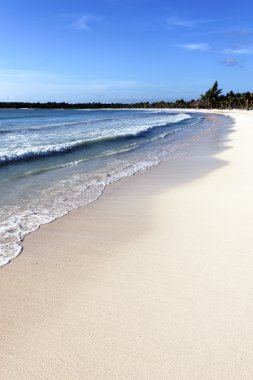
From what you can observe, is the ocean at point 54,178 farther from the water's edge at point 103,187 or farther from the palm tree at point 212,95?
the palm tree at point 212,95

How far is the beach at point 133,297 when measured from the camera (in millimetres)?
2836

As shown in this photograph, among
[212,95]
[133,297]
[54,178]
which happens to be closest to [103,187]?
[54,178]

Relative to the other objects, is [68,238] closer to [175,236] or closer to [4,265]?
[4,265]

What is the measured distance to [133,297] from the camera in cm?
378

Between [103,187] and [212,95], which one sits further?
[212,95]

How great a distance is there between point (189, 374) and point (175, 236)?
2.90 m

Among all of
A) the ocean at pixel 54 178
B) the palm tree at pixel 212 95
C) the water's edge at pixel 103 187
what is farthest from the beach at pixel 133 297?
the palm tree at pixel 212 95

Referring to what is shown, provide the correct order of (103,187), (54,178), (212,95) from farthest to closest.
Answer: (212,95)
(54,178)
(103,187)

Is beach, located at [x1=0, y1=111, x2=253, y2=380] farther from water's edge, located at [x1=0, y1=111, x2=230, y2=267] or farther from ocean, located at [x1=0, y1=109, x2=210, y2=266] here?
ocean, located at [x1=0, y1=109, x2=210, y2=266]

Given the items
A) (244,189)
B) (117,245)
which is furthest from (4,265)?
(244,189)

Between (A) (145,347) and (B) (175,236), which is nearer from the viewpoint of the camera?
(A) (145,347)

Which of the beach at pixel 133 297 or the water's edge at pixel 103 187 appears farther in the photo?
the water's edge at pixel 103 187

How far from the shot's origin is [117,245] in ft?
17.2

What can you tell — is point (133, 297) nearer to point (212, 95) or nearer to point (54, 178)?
point (54, 178)
